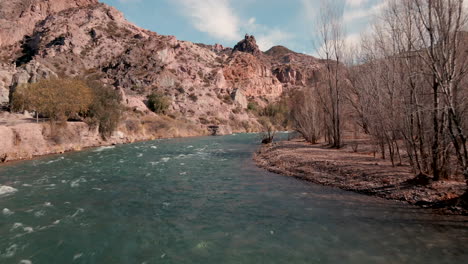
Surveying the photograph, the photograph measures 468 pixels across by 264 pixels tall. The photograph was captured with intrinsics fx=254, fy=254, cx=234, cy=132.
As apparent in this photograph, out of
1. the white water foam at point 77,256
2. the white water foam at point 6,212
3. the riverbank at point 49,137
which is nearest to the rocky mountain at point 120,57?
the riverbank at point 49,137

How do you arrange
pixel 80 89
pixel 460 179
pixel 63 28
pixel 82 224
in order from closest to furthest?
1. pixel 82 224
2. pixel 460 179
3. pixel 80 89
4. pixel 63 28

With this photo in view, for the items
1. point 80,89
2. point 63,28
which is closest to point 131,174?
point 80,89

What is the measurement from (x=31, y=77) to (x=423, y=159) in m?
79.0

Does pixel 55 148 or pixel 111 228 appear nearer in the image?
pixel 111 228

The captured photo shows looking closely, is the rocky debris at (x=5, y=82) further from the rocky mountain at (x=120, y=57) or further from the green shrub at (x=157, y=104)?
the green shrub at (x=157, y=104)

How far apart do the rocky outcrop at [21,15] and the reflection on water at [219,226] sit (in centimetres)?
14210

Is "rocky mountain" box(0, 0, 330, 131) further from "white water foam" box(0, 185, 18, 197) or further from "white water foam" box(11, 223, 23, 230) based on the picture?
"white water foam" box(11, 223, 23, 230)

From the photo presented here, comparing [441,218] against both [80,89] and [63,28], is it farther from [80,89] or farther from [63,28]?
[63,28]

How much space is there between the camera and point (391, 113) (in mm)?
13625

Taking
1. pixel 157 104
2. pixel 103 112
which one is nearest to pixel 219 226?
pixel 103 112

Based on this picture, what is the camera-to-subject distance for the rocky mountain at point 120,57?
96912 millimetres

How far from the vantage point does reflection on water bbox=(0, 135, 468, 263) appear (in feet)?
22.4

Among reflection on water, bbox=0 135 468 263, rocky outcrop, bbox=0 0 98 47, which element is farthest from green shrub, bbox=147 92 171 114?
rocky outcrop, bbox=0 0 98 47

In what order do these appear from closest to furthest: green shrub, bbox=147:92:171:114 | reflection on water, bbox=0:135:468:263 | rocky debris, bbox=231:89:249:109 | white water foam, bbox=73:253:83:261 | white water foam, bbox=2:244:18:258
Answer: reflection on water, bbox=0:135:468:263
white water foam, bbox=73:253:83:261
white water foam, bbox=2:244:18:258
green shrub, bbox=147:92:171:114
rocky debris, bbox=231:89:249:109
